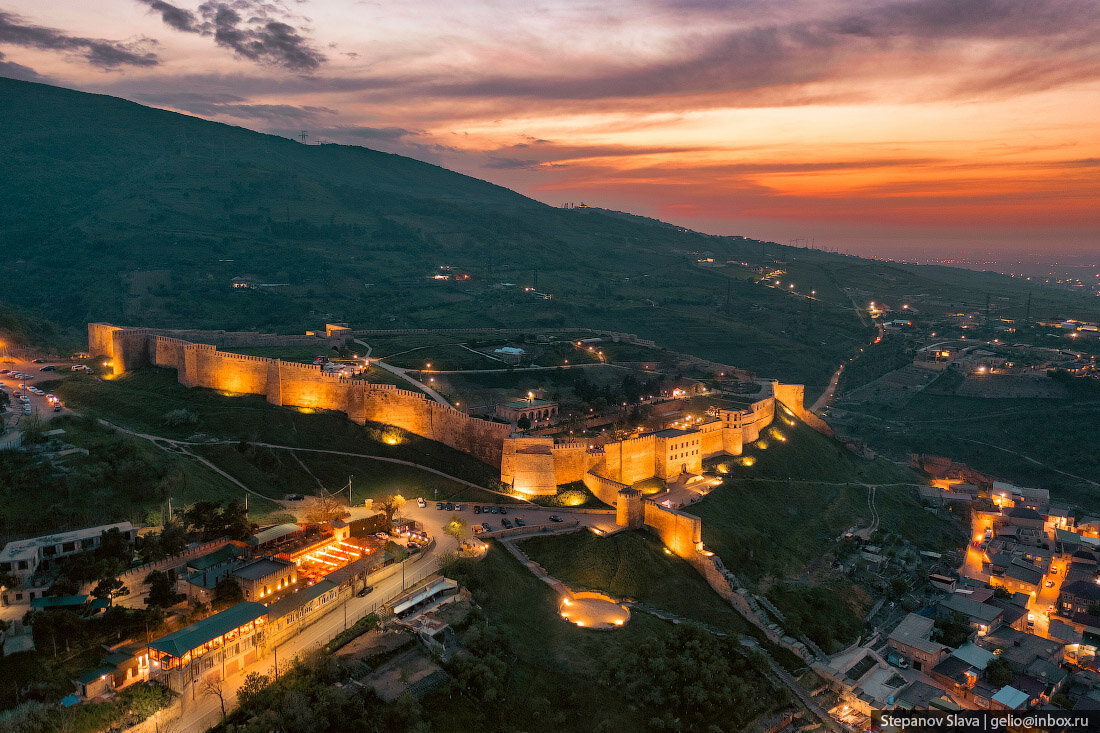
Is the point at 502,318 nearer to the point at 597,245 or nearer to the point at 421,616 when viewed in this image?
the point at 421,616

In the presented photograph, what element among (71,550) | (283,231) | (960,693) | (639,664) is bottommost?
(960,693)

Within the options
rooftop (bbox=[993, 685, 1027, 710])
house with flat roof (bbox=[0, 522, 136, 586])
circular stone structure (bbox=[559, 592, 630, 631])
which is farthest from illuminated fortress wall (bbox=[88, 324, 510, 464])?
rooftop (bbox=[993, 685, 1027, 710])

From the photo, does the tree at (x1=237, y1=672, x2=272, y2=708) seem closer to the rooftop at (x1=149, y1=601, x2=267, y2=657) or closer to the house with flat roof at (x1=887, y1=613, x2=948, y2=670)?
the rooftop at (x1=149, y1=601, x2=267, y2=657)

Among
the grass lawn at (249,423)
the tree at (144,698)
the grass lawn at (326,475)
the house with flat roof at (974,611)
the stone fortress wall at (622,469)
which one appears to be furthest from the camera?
the grass lawn at (249,423)

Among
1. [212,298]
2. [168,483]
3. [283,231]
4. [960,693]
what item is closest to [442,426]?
[168,483]

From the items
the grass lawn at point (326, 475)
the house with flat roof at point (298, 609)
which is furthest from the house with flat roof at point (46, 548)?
the grass lawn at point (326, 475)

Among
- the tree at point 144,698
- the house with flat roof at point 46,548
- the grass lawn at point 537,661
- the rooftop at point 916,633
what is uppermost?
the house with flat roof at point 46,548

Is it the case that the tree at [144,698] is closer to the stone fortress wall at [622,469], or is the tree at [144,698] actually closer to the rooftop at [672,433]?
the stone fortress wall at [622,469]
